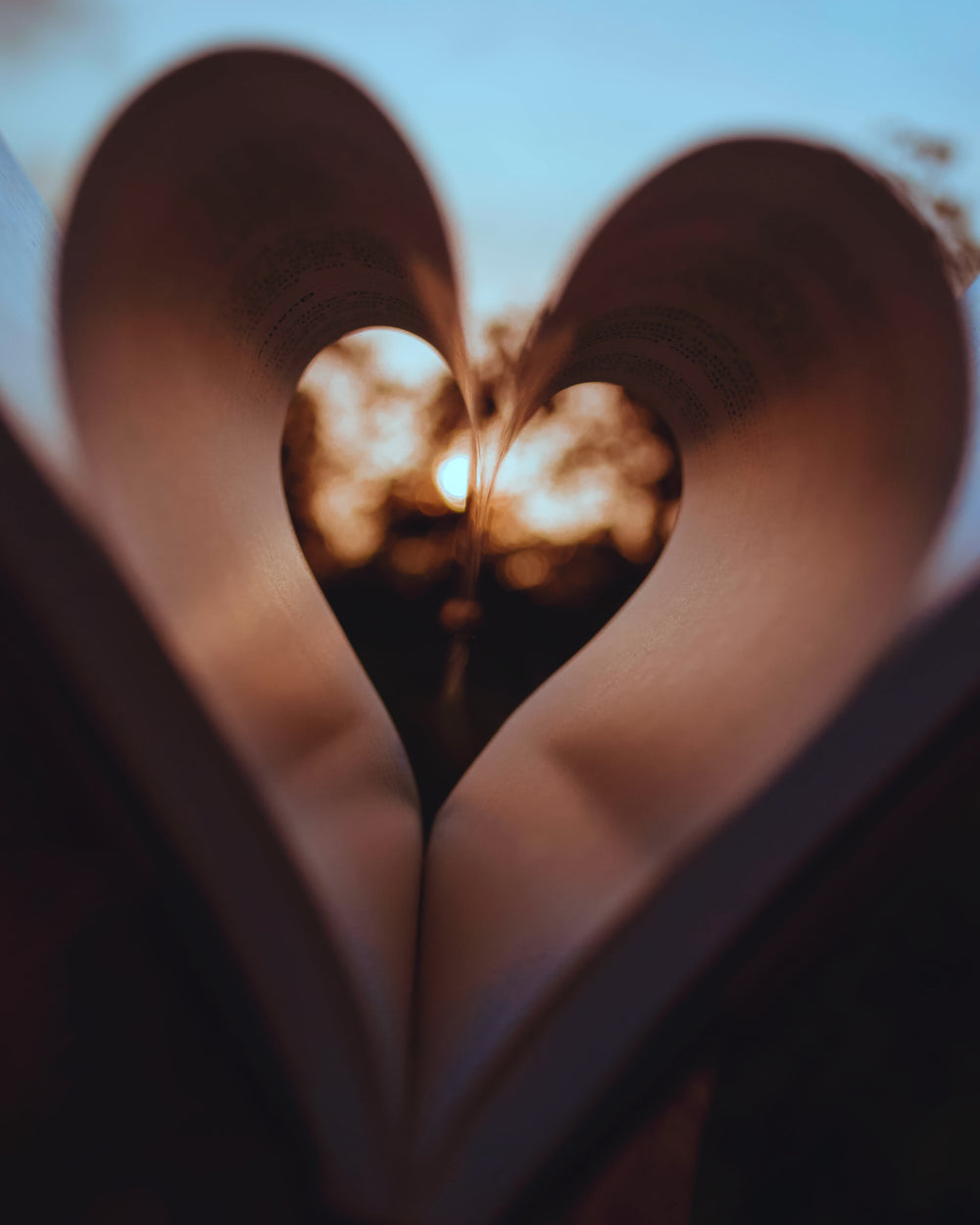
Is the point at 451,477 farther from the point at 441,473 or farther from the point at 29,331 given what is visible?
the point at 29,331

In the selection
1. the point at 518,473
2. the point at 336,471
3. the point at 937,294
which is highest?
the point at 937,294

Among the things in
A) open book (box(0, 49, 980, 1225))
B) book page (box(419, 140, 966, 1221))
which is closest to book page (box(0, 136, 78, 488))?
open book (box(0, 49, 980, 1225))

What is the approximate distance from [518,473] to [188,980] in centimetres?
127

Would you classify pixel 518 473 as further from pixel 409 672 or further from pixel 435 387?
pixel 409 672

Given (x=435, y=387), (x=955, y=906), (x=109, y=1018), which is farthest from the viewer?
(x=435, y=387)

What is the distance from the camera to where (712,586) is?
0.53m

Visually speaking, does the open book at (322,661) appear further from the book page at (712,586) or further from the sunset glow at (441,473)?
the sunset glow at (441,473)

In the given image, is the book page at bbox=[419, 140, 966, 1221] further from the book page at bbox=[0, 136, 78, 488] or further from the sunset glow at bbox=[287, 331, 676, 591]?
the sunset glow at bbox=[287, 331, 676, 591]

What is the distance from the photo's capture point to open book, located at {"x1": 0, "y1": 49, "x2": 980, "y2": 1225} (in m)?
0.31

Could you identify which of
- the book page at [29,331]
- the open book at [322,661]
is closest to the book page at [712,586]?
the open book at [322,661]

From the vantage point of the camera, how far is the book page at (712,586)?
341mm

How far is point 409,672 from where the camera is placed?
50.4 inches

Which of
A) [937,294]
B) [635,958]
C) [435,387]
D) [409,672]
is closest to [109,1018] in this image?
[635,958]

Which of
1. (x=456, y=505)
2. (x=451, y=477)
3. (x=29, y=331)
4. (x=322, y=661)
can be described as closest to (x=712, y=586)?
(x=322, y=661)
